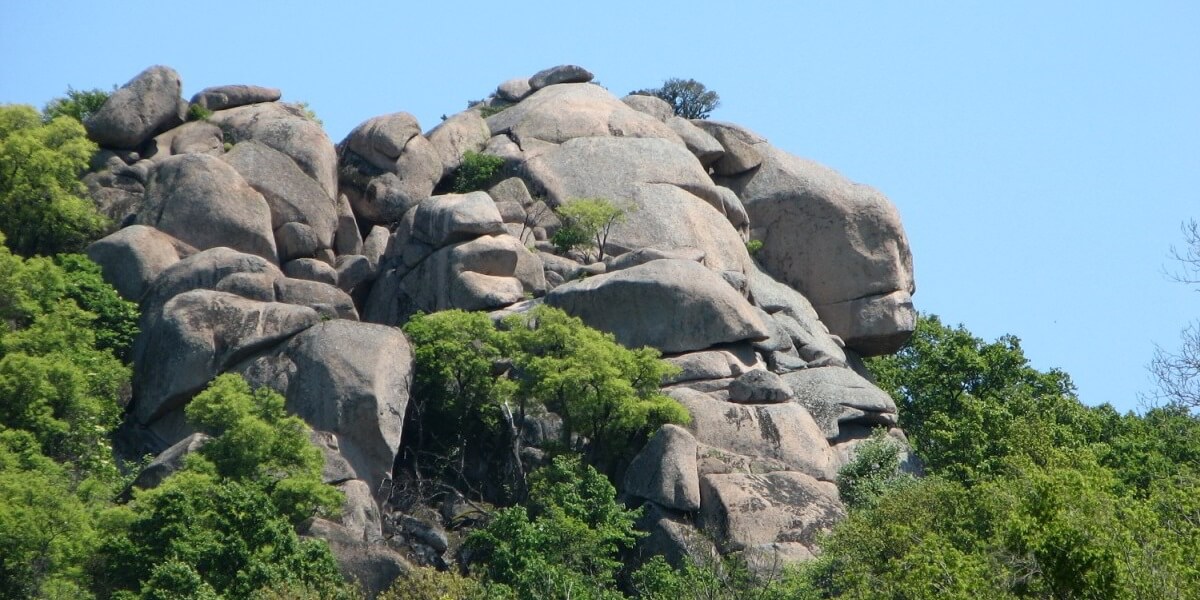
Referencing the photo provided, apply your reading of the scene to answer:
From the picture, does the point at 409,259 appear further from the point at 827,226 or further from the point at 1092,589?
the point at 1092,589

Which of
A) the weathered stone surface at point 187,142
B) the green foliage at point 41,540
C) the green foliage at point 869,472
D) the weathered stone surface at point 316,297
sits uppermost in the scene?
the weathered stone surface at point 187,142

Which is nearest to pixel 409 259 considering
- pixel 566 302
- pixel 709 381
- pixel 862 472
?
pixel 566 302

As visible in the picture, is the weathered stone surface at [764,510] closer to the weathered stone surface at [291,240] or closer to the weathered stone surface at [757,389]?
the weathered stone surface at [757,389]

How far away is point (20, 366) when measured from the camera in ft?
156

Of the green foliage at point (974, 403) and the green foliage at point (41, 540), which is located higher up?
the green foliage at point (974, 403)

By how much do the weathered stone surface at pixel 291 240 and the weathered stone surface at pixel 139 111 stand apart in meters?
6.74

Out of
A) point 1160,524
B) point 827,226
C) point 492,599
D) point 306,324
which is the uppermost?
point 827,226

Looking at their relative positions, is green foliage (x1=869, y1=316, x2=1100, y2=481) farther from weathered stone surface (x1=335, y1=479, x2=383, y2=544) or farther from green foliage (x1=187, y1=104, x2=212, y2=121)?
green foliage (x1=187, y1=104, x2=212, y2=121)

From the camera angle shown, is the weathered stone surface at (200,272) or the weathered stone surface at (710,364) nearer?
the weathered stone surface at (710,364)

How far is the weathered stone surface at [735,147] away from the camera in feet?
217

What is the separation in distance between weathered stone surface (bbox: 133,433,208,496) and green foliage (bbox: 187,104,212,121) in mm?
19871

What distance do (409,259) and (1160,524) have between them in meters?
28.0

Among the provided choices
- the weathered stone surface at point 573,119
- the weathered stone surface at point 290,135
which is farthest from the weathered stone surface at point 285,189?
the weathered stone surface at point 573,119

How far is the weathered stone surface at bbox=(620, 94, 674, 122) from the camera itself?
69075 millimetres
